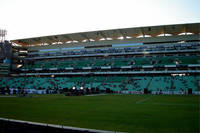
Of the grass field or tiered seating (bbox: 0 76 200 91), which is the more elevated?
the grass field

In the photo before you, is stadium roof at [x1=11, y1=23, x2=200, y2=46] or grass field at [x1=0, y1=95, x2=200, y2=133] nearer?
grass field at [x1=0, y1=95, x2=200, y2=133]

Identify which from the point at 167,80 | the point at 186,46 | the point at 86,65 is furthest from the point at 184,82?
the point at 86,65

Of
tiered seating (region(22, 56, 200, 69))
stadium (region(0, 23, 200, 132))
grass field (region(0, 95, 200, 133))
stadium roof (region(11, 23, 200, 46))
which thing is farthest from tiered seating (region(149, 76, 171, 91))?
grass field (region(0, 95, 200, 133))

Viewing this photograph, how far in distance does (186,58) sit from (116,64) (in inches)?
922

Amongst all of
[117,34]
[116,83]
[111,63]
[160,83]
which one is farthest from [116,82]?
[117,34]

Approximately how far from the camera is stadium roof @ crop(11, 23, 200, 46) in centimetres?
5812

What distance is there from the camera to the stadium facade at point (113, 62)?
164 feet

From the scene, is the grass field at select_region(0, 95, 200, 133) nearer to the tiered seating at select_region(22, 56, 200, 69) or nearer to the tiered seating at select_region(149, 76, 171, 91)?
the tiered seating at select_region(149, 76, 171, 91)

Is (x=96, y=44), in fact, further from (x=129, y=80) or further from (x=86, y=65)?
(x=129, y=80)

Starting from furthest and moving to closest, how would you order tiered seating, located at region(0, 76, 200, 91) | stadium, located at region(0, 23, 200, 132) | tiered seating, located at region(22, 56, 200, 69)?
tiered seating, located at region(22, 56, 200, 69), stadium, located at region(0, 23, 200, 132), tiered seating, located at region(0, 76, 200, 91)

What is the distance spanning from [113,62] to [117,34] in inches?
440

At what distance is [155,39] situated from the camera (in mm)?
63906

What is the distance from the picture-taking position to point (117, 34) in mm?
65750

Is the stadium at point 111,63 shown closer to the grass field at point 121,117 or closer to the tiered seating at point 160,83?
the tiered seating at point 160,83
